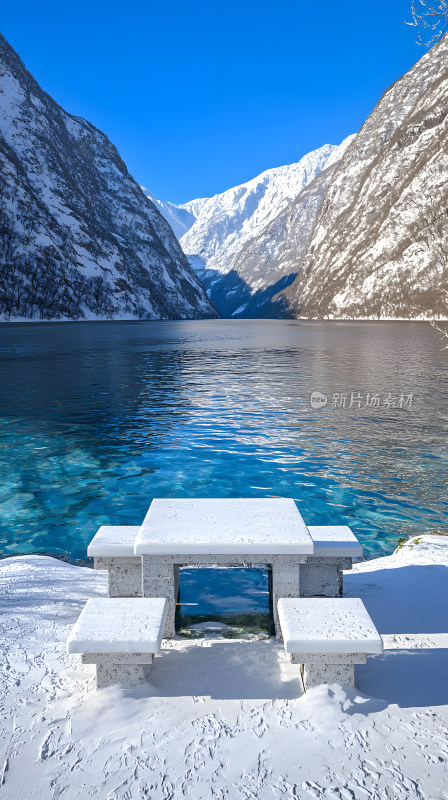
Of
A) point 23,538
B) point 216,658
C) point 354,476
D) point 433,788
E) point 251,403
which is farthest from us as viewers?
point 251,403

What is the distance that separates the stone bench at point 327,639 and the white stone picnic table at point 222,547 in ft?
1.39

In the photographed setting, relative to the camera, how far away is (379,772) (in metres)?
3.08

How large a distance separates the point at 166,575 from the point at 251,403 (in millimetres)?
18009

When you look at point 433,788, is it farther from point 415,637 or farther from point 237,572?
point 237,572

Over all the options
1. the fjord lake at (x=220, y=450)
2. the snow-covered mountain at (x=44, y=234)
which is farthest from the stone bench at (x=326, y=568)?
the snow-covered mountain at (x=44, y=234)

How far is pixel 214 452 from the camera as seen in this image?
14.6 meters

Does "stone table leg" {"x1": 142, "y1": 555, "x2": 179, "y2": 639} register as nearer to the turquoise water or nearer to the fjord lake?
the turquoise water

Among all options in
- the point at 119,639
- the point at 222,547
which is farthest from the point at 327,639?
the point at 119,639

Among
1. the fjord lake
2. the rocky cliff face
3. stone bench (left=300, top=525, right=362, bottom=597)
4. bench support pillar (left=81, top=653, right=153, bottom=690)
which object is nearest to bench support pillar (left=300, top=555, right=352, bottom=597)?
stone bench (left=300, top=525, right=362, bottom=597)

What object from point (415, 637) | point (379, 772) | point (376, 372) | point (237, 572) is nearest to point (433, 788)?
point (379, 772)

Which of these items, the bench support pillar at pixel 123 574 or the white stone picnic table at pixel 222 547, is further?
the bench support pillar at pixel 123 574

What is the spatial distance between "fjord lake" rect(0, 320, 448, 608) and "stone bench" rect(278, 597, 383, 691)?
4861mm

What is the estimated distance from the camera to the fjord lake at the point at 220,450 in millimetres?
10188

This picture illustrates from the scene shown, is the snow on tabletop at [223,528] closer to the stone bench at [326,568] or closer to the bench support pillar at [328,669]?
the stone bench at [326,568]
